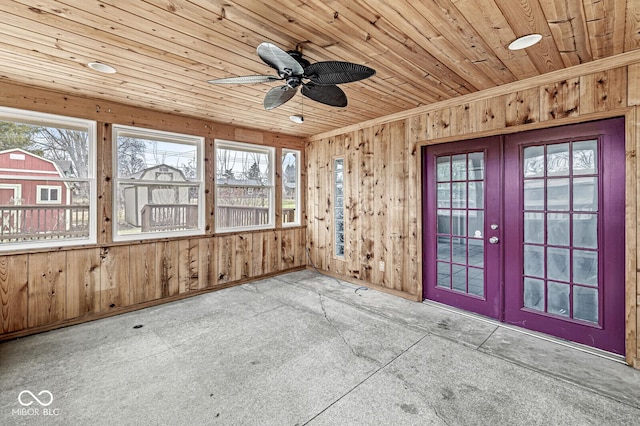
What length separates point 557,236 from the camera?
2922mm

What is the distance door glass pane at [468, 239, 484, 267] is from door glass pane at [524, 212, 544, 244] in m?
0.48

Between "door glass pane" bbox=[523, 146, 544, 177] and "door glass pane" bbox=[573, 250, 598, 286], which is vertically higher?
"door glass pane" bbox=[523, 146, 544, 177]

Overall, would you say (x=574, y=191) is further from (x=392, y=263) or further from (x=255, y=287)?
(x=255, y=287)

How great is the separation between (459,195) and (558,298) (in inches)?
57.7

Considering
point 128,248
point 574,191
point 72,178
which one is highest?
point 72,178

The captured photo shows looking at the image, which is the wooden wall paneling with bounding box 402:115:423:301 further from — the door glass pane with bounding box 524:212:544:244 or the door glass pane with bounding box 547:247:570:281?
the door glass pane with bounding box 547:247:570:281

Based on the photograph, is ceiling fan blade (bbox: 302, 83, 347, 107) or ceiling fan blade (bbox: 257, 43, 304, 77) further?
ceiling fan blade (bbox: 302, 83, 347, 107)

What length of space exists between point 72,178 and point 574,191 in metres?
5.48

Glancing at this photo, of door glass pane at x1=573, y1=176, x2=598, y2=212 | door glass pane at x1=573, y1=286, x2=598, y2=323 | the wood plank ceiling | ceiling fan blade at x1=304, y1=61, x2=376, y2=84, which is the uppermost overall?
the wood plank ceiling

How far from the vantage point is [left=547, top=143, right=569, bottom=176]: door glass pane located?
9.37ft

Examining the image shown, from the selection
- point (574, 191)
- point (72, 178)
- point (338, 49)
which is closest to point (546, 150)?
point (574, 191)

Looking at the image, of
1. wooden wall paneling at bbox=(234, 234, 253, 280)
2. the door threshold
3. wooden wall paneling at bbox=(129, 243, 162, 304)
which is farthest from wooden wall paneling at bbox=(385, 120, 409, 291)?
wooden wall paneling at bbox=(129, 243, 162, 304)

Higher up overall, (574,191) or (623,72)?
(623,72)

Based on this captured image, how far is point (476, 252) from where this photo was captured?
3.53m
